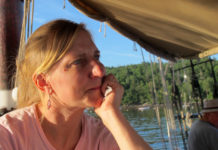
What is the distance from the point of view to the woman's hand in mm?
1206

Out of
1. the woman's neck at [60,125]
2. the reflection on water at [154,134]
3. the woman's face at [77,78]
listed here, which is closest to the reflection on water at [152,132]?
the reflection on water at [154,134]

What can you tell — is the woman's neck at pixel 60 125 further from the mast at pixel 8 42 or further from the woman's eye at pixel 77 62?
the mast at pixel 8 42

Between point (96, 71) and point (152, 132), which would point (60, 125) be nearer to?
point (96, 71)

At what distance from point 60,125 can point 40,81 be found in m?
0.27

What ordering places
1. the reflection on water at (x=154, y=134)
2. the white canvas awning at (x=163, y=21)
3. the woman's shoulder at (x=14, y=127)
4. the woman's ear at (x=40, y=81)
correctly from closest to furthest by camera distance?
the woman's shoulder at (x=14, y=127)
the woman's ear at (x=40, y=81)
the white canvas awning at (x=163, y=21)
the reflection on water at (x=154, y=134)

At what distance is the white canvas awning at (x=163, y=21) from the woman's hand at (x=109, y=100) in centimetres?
85

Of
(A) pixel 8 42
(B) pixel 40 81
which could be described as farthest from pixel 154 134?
(B) pixel 40 81

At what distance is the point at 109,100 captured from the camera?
1218 millimetres

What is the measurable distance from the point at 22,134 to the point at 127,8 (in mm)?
1403

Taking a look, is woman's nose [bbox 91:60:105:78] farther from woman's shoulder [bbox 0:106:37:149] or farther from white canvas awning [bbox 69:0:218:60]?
white canvas awning [bbox 69:0:218:60]

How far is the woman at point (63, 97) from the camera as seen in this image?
1.12m

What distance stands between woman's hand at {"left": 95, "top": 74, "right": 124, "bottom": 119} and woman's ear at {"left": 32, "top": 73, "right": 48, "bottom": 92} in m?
0.31

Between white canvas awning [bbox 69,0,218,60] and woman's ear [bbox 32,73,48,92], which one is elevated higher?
white canvas awning [bbox 69,0,218,60]

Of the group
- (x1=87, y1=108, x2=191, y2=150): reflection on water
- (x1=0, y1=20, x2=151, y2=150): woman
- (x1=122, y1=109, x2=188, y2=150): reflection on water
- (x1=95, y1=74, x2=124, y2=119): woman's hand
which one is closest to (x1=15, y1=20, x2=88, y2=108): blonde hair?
(x1=0, y1=20, x2=151, y2=150): woman
